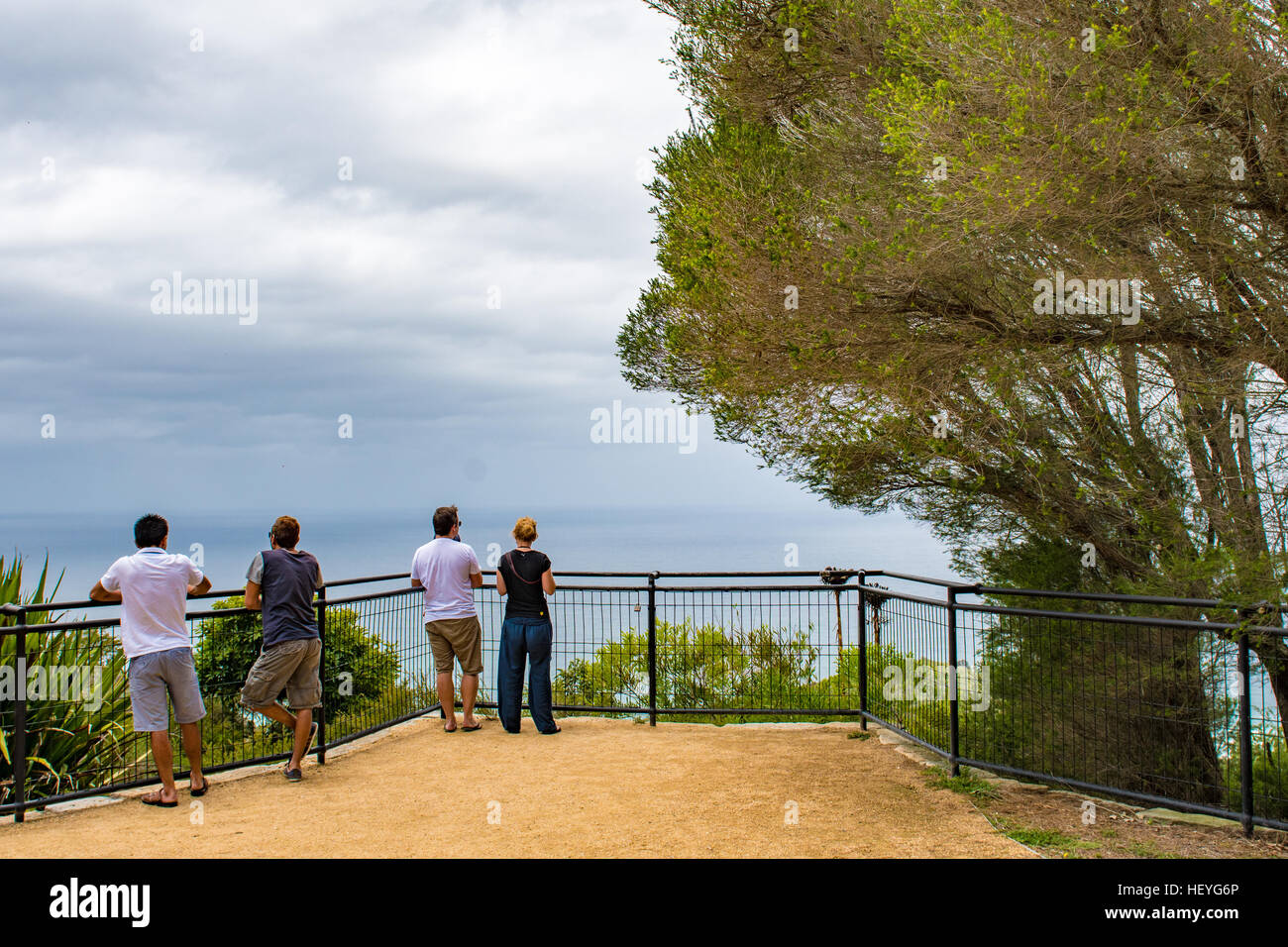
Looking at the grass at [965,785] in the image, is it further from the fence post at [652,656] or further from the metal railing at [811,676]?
the fence post at [652,656]

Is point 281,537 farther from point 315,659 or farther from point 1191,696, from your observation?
point 1191,696

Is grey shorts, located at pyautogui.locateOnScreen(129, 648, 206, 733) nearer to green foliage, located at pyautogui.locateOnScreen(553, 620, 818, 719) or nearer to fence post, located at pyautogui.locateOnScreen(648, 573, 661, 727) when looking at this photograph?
green foliage, located at pyautogui.locateOnScreen(553, 620, 818, 719)

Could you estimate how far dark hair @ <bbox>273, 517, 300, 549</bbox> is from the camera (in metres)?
6.92

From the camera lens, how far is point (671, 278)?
41.1 ft

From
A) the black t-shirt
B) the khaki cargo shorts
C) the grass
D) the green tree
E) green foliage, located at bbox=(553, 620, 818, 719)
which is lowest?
the grass

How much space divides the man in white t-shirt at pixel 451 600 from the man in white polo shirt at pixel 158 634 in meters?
2.40

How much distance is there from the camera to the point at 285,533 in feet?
22.9

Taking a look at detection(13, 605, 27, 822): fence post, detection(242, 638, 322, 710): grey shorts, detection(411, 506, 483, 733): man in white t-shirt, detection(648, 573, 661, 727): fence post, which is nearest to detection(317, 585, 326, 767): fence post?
detection(242, 638, 322, 710): grey shorts

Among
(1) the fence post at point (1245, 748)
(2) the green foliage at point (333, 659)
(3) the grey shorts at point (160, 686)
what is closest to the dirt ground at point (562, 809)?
(3) the grey shorts at point (160, 686)

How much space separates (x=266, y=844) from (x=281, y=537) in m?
2.34

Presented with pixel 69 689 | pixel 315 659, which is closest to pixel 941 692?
pixel 315 659

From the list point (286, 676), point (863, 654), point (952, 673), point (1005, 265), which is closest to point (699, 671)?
point (863, 654)

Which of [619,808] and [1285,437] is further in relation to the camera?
[1285,437]

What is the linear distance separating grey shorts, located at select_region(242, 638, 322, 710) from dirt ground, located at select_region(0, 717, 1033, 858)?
0.62 meters
